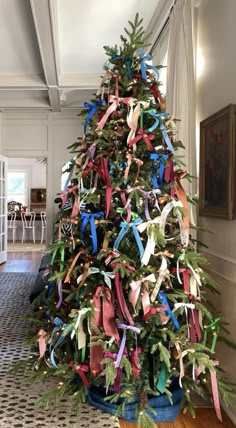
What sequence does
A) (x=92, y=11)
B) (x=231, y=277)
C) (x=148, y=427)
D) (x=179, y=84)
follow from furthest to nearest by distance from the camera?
(x=92, y=11)
(x=179, y=84)
(x=231, y=277)
(x=148, y=427)

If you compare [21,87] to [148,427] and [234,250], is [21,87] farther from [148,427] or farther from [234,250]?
[148,427]

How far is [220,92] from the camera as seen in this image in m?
2.46

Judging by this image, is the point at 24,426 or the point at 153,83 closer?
the point at 24,426

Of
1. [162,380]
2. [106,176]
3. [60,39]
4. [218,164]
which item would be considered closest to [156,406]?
[162,380]

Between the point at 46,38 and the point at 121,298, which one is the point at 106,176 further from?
the point at 46,38

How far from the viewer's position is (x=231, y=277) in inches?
89.1

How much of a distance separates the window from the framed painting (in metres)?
10.8

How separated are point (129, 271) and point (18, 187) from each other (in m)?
11.5

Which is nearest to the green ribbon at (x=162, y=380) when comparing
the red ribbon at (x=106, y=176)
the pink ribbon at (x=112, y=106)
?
the red ribbon at (x=106, y=176)

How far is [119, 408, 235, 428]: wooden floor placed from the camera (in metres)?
Result: 2.14

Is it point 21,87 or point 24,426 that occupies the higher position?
point 21,87

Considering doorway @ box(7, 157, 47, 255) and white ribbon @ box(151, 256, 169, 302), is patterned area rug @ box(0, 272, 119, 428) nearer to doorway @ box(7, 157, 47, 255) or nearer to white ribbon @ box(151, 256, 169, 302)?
white ribbon @ box(151, 256, 169, 302)

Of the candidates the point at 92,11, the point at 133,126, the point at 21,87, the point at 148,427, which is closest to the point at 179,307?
the point at 148,427

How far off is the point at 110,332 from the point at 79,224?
59 centimetres
